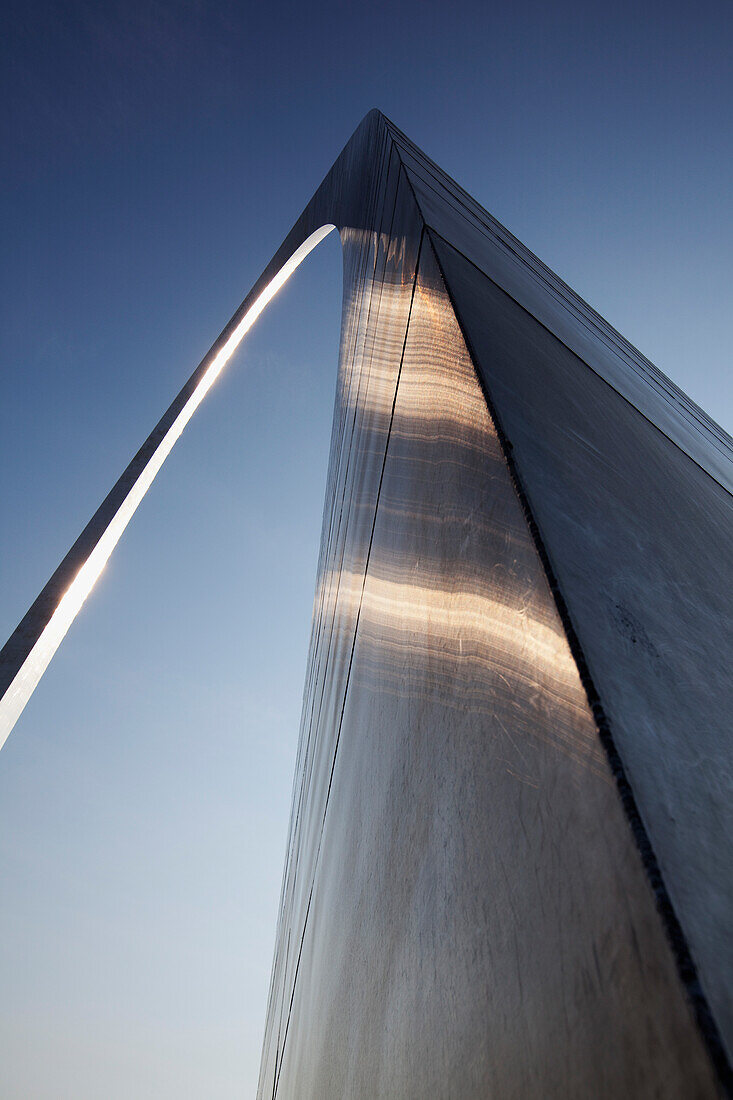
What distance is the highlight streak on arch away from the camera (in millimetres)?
6598

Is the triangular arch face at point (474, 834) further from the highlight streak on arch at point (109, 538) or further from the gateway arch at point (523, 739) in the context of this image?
the highlight streak on arch at point (109, 538)

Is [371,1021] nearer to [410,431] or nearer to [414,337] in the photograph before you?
[410,431]

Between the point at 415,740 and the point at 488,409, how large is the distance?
2.18 feet

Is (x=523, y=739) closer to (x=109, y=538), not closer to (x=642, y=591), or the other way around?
(x=642, y=591)

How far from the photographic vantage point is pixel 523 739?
0.84 metres

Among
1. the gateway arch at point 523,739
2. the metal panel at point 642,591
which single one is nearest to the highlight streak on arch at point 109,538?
the gateway arch at point 523,739

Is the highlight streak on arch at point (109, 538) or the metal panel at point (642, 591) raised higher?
the highlight streak on arch at point (109, 538)

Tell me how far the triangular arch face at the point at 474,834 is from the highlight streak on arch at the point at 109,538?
5.36m

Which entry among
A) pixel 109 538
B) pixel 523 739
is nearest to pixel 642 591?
pixel 523 739

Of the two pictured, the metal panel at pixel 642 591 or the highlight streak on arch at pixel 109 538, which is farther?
the highlight streak on arch at pixel 109 538

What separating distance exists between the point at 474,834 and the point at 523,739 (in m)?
0.18

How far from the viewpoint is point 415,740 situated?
4.39ft

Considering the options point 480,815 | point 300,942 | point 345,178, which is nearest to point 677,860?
point 480,815

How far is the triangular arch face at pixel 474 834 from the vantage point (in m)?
0.59
